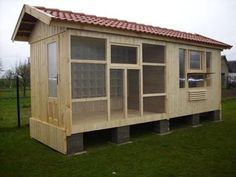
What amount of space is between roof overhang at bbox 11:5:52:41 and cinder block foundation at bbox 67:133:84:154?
266cm

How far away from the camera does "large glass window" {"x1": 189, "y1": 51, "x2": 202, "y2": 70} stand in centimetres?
877

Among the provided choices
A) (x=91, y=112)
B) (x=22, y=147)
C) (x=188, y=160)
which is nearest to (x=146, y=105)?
(x=91, y=112)

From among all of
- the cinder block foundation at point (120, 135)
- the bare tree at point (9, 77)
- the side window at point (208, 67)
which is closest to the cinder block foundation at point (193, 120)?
the side window at point (208, 67)

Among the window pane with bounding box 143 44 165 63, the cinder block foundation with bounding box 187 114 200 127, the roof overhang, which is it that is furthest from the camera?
the cinder block foundation with bounding box 187 114 200 127

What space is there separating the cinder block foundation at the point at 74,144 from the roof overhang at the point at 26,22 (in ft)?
8.74

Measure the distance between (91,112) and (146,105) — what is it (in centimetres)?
185

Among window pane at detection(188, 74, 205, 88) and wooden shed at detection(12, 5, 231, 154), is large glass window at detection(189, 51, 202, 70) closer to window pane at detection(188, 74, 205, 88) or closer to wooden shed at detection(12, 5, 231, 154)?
wooden shed at detection(12, 5, 231, 154)

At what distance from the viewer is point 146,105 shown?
851 cm

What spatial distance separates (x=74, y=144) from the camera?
18.5 feet

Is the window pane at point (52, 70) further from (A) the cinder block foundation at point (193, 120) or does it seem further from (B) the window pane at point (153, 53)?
(A) the cinder block foundation at point (193, 120)

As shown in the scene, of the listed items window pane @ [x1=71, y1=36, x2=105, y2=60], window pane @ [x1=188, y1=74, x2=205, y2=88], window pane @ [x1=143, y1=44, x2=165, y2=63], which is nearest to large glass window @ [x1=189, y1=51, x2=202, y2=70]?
window pane @ [x1=188, y1=74, x2=205, y2=88]

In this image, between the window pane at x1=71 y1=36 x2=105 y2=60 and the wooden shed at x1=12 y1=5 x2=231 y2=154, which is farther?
the window pane at x1=71 y1=36 x2=105 y2=60

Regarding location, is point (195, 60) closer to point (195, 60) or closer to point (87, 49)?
point (195, 60)

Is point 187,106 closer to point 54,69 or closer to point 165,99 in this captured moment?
point 165,99
